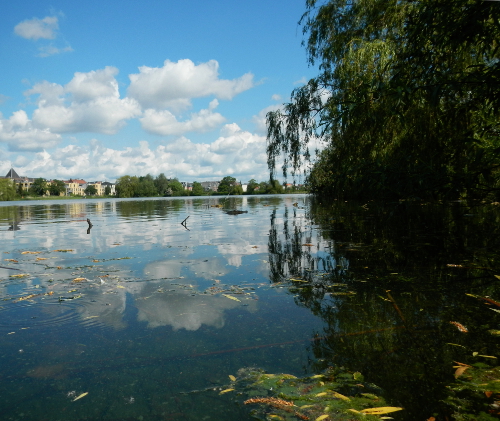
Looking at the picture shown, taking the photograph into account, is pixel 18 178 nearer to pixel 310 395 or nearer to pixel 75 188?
pixel 75 188

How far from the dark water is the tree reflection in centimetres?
2

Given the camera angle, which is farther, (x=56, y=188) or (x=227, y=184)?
(x=56, y=188)

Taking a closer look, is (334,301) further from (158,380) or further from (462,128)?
(462,128)

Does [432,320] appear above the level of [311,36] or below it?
below

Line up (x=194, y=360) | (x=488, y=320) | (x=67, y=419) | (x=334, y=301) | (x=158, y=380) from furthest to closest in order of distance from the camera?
(x=334, y=301)
(x=488, y=320)
(x=194, y=360)
(x=158, y=380)
(x=67, y=419)

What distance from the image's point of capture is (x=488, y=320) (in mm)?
3766

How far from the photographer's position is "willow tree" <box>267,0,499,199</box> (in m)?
4.89

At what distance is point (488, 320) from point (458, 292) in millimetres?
1067

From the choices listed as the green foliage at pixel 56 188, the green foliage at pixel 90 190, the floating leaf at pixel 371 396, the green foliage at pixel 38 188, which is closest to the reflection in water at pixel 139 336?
the floating leaf at pixel 371 396

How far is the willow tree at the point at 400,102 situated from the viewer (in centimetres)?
489

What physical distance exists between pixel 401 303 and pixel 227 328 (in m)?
2.21

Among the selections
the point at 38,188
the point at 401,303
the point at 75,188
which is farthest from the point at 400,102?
the point at 75,188

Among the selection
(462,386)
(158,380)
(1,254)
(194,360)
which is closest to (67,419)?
(158,380)

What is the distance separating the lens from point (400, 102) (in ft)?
17.1
